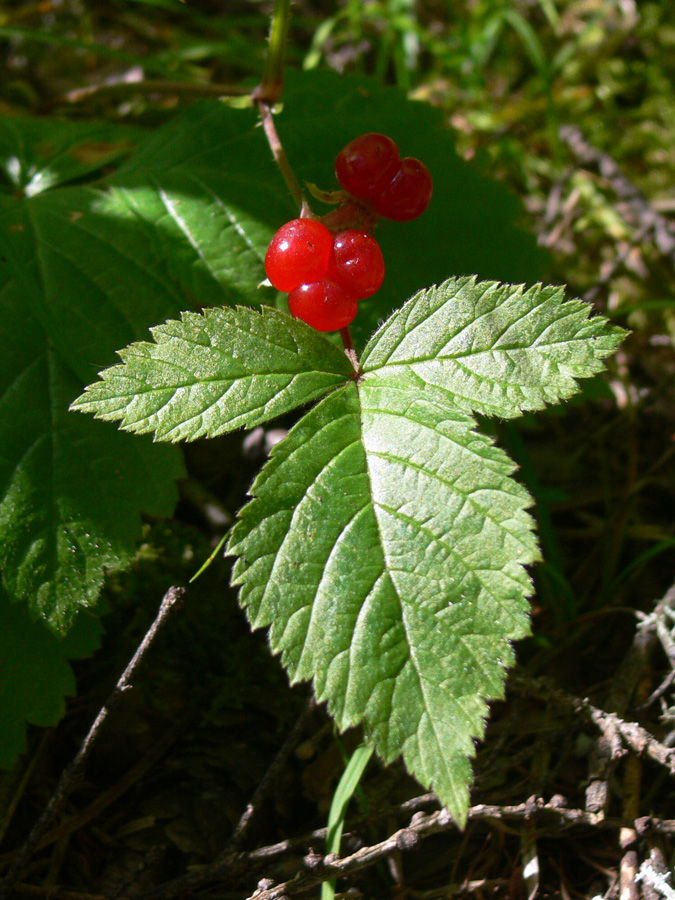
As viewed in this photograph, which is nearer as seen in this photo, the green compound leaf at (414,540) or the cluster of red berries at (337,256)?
the green compound leaf at (414,540)

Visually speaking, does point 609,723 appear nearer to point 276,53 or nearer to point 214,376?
point 214,376

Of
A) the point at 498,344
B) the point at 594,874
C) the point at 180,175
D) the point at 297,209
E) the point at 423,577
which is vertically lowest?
the point at 594,874

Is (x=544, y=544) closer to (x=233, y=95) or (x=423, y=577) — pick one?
(x=423, y=577)

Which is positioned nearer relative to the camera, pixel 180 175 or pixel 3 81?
pixel 180 175

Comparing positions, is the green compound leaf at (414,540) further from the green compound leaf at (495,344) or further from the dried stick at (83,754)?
the dried stick at (83,754)

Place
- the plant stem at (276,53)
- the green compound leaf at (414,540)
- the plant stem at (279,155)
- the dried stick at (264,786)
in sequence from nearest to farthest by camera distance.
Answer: the green compound leaf at (414,540), the dried stick at (264,786), the plant stem at (279,155), the plant stem at (276,53)

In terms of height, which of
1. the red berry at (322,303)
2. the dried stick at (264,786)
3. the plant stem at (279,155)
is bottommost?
the dried stick at (264,786)

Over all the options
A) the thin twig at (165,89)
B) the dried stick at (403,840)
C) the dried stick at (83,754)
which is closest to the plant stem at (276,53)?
the thin twig at (165,89)

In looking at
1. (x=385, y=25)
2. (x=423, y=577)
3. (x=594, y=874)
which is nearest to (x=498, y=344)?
(x=423, y=577)
